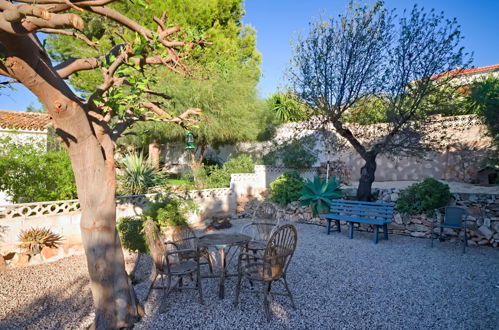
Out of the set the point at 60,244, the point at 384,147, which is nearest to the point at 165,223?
the point at 60,244

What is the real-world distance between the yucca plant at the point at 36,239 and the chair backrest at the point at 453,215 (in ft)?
25.4

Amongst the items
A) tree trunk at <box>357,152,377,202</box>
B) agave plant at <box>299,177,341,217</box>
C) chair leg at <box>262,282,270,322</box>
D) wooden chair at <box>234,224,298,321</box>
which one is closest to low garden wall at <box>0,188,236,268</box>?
agave plant at <box>299,177,341,217</box>

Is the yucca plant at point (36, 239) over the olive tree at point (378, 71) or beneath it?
beneath

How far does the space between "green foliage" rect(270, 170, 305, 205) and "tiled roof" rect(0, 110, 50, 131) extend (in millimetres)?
7190

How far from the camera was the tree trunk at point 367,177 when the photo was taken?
25.7ft

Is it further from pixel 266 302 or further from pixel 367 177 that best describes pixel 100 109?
pixel 367 177

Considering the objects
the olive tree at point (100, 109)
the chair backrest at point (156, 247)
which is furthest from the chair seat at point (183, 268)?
the olive tree at point (100, 109)

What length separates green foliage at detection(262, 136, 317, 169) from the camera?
12.4m

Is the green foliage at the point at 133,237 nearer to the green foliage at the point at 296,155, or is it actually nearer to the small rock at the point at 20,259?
the small rock at the point at 20,259

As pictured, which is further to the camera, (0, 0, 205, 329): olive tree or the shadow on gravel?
the shadow on gravel

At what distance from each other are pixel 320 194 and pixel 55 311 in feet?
20.8

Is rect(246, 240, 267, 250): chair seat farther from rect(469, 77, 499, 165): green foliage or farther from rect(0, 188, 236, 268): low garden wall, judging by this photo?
rect(469, 77, 499, 165): green foliage

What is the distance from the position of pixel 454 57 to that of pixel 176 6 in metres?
11.8

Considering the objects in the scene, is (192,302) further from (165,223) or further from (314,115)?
(314,115)
